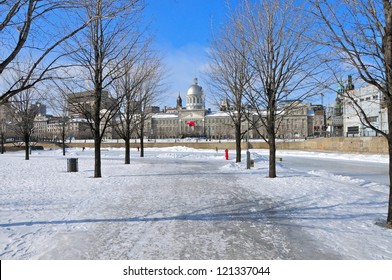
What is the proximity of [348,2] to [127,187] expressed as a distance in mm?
8670

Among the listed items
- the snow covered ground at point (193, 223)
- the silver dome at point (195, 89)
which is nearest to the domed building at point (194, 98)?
the silver dome at point (195, 89)

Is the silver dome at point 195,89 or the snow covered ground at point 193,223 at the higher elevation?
the silver dome at point 195,89

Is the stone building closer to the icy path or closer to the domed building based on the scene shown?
the domed building

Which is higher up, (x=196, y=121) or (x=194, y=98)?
(x=194, y=98)

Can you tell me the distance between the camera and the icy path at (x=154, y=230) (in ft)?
15.4

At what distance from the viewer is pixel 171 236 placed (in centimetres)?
542

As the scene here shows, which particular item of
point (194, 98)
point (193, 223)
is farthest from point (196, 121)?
point (193, 223)

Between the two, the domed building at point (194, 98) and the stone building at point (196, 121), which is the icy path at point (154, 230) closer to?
the stone building at point (196, 121)

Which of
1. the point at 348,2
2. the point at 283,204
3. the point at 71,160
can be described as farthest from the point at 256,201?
the point at 71,160

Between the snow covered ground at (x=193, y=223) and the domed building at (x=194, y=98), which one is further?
the domed building at (x=194, y=98)

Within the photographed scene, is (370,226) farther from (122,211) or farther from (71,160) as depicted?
(71,160)

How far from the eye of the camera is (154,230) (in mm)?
5785

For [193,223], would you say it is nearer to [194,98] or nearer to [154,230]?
[154,230]

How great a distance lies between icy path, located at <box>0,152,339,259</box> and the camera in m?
4.68
